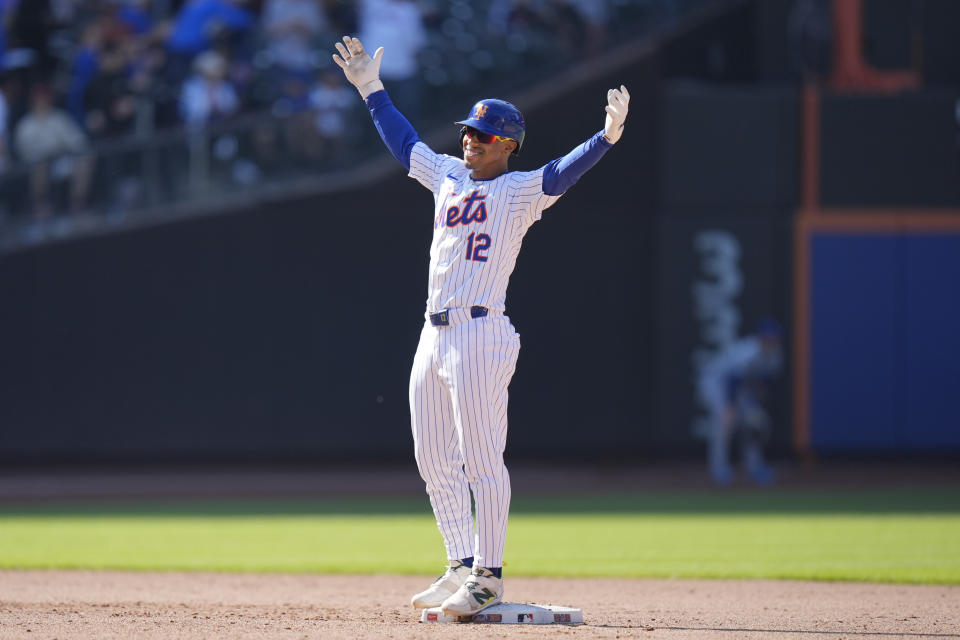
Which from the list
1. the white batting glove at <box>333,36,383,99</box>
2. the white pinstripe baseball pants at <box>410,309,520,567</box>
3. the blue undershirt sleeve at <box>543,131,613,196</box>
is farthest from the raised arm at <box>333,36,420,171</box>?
the white pinstripe baseball pants at <box>410,309,520,567</box>

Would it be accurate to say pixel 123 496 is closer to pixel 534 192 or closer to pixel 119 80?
pixel 119 80

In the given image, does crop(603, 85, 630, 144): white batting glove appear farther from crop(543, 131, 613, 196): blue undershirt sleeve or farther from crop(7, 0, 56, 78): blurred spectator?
→ crop(7, 0, 56, 78): blurred spectator

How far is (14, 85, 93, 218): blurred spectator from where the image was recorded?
1238cm

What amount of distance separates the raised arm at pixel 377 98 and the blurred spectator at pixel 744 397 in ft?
27.8

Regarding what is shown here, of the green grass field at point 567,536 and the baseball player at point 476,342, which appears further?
the green grass field at point 567,536

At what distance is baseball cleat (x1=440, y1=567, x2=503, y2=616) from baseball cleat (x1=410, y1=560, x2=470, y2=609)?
151 mm

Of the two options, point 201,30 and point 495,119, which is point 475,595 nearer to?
point 495,119

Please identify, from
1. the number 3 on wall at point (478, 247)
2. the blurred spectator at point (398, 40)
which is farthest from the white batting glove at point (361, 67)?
the blurred spectator at point (398, 40)

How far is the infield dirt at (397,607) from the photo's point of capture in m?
4.89

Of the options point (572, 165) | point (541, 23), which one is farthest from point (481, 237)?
point (541, 23)

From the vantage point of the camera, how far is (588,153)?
5105mm

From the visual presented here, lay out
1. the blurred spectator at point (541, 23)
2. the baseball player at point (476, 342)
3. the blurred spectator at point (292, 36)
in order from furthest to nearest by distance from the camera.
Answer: the blurred spectator at point (541, 23) < the blurred spectator at point (292, 36) < the baseball player at point (476, 342)

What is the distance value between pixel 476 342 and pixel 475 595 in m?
0.96

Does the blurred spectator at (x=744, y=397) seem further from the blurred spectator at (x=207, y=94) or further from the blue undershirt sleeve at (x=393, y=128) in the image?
the blue undershirt sleeve at (x=393, y=128)
